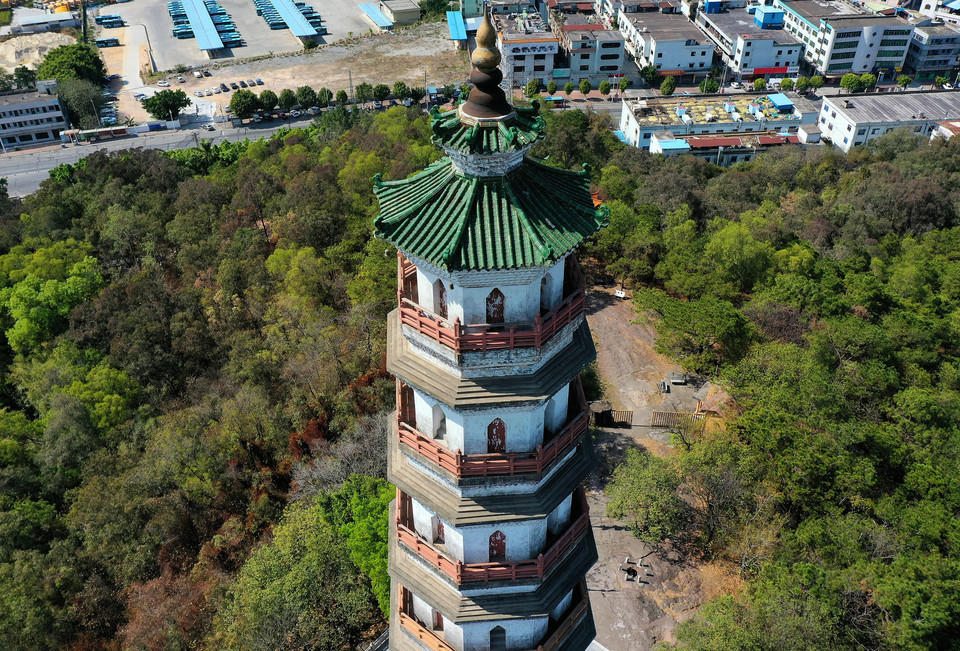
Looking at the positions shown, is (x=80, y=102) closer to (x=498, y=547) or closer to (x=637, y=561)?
(x=637, y=561)

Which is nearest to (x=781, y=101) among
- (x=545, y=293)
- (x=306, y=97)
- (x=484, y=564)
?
(x=306, y=97)

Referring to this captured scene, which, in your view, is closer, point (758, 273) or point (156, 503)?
point (156, 503)

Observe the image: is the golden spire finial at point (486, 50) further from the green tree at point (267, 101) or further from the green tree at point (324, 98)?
the green tree at point (324, 98)

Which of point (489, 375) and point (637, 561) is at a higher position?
point (489, 375)

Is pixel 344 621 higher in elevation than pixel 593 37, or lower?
lower

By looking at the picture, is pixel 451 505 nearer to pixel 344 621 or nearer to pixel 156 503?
pixel 344 621

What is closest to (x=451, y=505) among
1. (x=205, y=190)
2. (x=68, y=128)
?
(x=205, y=190)

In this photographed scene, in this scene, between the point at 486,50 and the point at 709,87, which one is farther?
the point at 709,87
